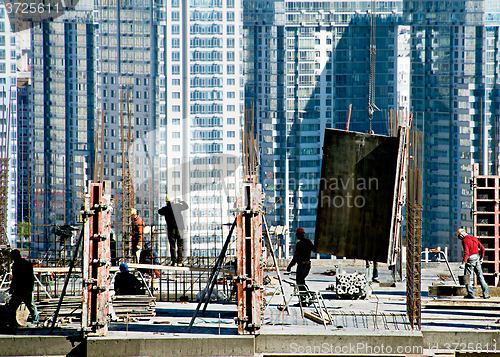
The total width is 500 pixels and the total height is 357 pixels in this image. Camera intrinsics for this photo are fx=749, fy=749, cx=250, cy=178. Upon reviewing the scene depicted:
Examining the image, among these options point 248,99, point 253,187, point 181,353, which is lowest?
point 181,353

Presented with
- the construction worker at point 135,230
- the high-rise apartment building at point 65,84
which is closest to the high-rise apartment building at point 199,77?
the high-rise apartment building at point 65,84

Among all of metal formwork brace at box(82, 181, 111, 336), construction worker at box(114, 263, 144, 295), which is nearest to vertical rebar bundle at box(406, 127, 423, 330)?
metal formwork brace at box(82, 181, 111, 336)

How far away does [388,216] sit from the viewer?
13.9 metres

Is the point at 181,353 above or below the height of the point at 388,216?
below

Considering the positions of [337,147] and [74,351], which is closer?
[74,351]

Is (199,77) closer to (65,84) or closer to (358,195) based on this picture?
(65,84)

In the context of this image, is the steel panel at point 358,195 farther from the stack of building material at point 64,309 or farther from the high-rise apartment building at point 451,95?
the high-rise apartment building at point 451,95

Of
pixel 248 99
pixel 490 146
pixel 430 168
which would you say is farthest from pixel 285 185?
pixel 490 146

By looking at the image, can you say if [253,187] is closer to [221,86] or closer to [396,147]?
[396,147]

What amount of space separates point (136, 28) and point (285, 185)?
3135 cm

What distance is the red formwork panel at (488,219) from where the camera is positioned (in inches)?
674

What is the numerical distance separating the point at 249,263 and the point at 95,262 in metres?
2.44

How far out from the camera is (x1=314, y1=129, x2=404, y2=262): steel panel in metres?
13.9

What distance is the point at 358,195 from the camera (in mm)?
14203
